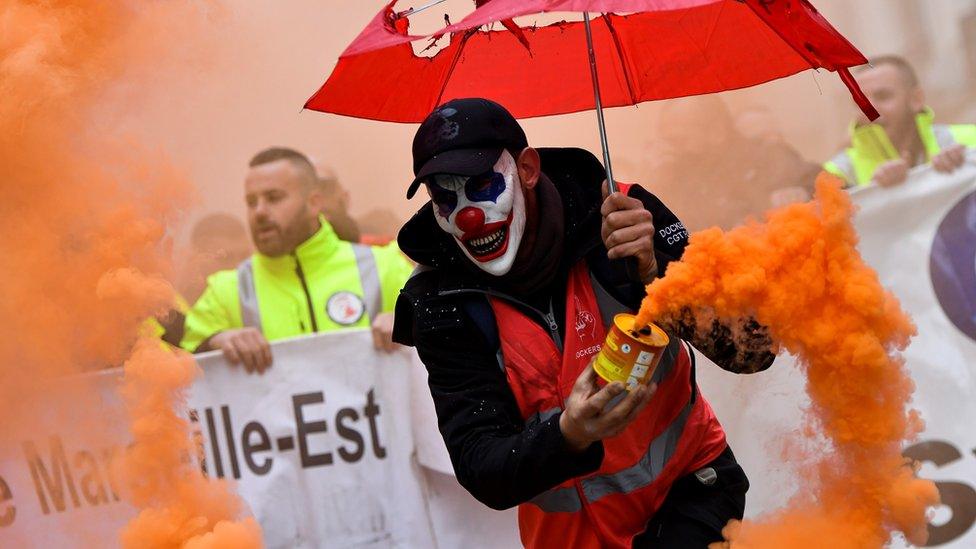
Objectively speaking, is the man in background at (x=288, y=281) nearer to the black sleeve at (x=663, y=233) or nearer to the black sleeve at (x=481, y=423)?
the black sleeve at (x=481, y=423)

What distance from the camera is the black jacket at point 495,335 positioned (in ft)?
8.06

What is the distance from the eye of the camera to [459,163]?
2646 mm

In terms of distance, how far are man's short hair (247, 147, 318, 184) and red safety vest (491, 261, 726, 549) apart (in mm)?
2906

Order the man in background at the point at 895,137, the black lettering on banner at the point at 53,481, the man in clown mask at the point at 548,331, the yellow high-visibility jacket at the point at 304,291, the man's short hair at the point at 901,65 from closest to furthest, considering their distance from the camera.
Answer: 1. the man in clown mask at the point at 548,331
2. the black lettering on banner at the point at 53,481
3. the man in background at the point at 895,137
4. the yellow high-visibility jacket at the point at 304,291
5. the man's short hair at the point at 901,65

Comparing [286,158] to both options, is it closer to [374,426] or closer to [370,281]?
[370,281]

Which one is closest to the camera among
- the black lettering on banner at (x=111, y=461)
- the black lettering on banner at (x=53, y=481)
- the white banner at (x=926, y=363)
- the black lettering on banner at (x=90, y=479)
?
the black lettering on banner at (x=111, y=461)

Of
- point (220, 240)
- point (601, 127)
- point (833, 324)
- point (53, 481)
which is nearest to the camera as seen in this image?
point (833, 324)

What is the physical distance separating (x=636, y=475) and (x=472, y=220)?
0.70 m

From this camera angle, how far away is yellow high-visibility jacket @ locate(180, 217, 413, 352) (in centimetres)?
513

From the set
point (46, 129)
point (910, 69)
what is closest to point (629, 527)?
point (46, 129)

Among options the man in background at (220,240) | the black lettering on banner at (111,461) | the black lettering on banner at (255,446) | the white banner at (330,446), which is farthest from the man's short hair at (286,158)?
the black lettering on banner at (111,461)

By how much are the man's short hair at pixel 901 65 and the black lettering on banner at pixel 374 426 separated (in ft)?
9.41

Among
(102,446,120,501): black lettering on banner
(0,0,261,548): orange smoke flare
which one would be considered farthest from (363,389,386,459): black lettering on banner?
(0,0,261,548): orange smoke flare

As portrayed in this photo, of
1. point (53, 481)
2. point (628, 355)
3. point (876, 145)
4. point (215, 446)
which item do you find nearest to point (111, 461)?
point (53, 481)
